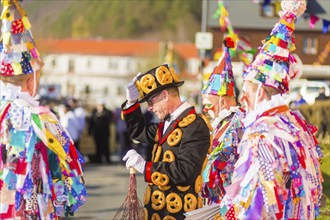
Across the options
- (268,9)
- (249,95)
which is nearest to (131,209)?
(249,95)

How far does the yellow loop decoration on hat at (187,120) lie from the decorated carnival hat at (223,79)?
208 centimetres

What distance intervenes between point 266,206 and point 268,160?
0.95 feet

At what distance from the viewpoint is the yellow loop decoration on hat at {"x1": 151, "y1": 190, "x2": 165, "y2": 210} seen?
7.09 metres

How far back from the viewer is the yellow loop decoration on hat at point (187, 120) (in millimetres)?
7094

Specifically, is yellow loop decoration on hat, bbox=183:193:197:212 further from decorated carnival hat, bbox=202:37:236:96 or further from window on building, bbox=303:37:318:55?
window on building, bbox=303:37:318:55

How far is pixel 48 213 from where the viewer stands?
668 cm

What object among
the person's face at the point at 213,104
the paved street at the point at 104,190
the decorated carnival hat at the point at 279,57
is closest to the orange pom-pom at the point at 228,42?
the person's face at the point at 213,104

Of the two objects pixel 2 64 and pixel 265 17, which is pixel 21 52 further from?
pixel 265 17

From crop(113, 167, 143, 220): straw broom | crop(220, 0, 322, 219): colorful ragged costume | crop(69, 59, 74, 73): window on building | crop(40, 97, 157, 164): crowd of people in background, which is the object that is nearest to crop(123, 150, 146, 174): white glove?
crop(113, 167, 143, 220): straw broom

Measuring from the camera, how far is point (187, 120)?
23.4 feet

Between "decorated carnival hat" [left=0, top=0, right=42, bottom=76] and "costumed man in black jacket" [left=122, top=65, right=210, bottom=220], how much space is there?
845mm

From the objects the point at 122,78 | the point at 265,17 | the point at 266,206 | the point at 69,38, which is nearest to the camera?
the point at 266,206

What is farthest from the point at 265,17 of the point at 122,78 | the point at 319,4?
the point at 122,78

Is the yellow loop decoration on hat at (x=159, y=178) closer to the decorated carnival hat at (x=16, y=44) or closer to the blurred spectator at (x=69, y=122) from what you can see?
the decorated carnival hat at (x=16, y=44)
